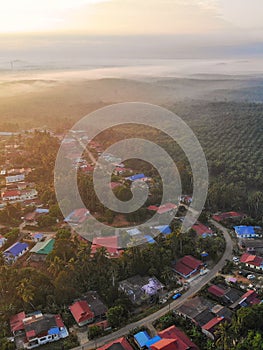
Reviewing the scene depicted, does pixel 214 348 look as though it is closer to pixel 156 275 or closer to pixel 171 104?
pixel 156 275

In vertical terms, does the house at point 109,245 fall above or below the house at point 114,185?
below

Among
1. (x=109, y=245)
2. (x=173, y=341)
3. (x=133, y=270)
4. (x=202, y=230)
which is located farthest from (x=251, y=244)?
(x=173, y=341)

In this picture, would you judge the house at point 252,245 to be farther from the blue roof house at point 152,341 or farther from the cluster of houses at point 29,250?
the cluster of houses at point 29,250

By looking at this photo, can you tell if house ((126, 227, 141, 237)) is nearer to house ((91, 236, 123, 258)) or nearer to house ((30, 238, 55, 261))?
house ((91, 236, 123, 258))

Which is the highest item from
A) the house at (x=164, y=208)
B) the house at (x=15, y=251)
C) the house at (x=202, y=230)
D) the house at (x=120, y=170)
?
the house at (x=120, y=170)

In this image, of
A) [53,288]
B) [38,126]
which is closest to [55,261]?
[53,288]

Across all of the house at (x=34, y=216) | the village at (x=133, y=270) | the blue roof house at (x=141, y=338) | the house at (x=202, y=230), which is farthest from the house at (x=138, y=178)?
the blue roof house at (x=141, y=338)

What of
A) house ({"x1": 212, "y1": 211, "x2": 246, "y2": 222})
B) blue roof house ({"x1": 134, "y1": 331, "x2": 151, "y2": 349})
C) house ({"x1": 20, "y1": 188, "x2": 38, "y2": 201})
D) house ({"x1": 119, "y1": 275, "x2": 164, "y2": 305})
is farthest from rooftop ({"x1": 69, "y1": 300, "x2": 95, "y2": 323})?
house ({"x1": 20, "y1": 188, "x2": 38, "y2": 201})
